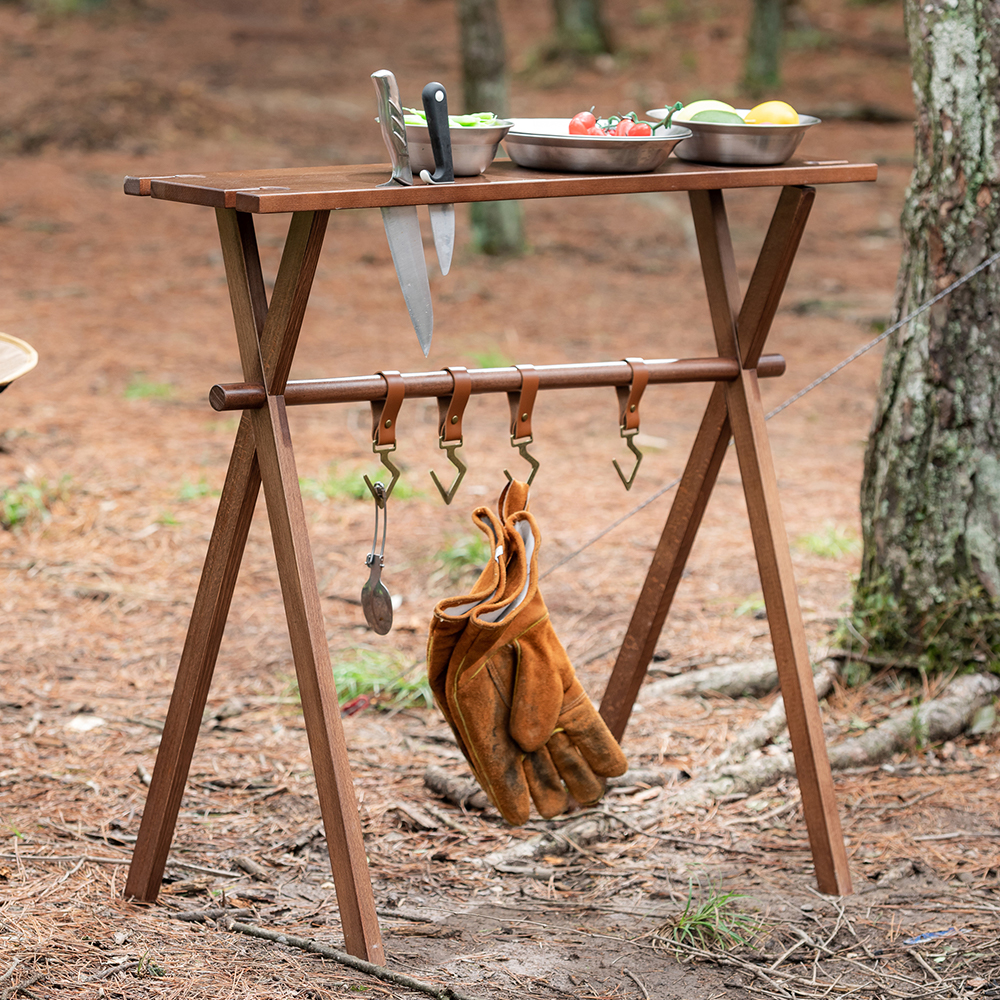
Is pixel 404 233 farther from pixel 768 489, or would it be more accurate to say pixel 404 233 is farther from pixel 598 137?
pixel 768 489

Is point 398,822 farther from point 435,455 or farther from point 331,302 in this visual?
point 331,302

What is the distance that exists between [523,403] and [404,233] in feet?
1.43

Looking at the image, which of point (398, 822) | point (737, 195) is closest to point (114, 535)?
point (398, 822)

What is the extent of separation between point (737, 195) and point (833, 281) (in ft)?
8.33

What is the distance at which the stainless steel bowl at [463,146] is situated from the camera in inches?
74.5

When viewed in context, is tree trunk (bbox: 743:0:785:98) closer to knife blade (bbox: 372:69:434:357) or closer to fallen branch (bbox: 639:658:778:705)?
fallen branch (bbox: 639:658:778:705)

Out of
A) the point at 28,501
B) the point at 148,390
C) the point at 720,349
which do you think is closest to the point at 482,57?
the point at 148,390

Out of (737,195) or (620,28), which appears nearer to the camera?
(737,195)

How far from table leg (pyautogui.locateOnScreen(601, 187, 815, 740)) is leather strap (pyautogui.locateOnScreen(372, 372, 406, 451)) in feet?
2.21

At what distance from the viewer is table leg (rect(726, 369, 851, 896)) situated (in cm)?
235

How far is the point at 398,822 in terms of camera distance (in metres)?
2.64

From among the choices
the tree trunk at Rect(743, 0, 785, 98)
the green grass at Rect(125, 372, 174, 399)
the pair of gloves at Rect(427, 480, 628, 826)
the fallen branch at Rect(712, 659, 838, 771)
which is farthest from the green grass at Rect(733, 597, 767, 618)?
the tree trunk at Rect(743, 0, 785, 98)

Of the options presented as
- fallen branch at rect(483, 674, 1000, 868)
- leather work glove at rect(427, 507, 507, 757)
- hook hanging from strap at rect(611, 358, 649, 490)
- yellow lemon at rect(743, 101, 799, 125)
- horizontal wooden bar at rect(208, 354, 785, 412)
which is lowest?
fallen branch at rect(483, 674, 1000, 868)

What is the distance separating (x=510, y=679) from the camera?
7.18 feet
